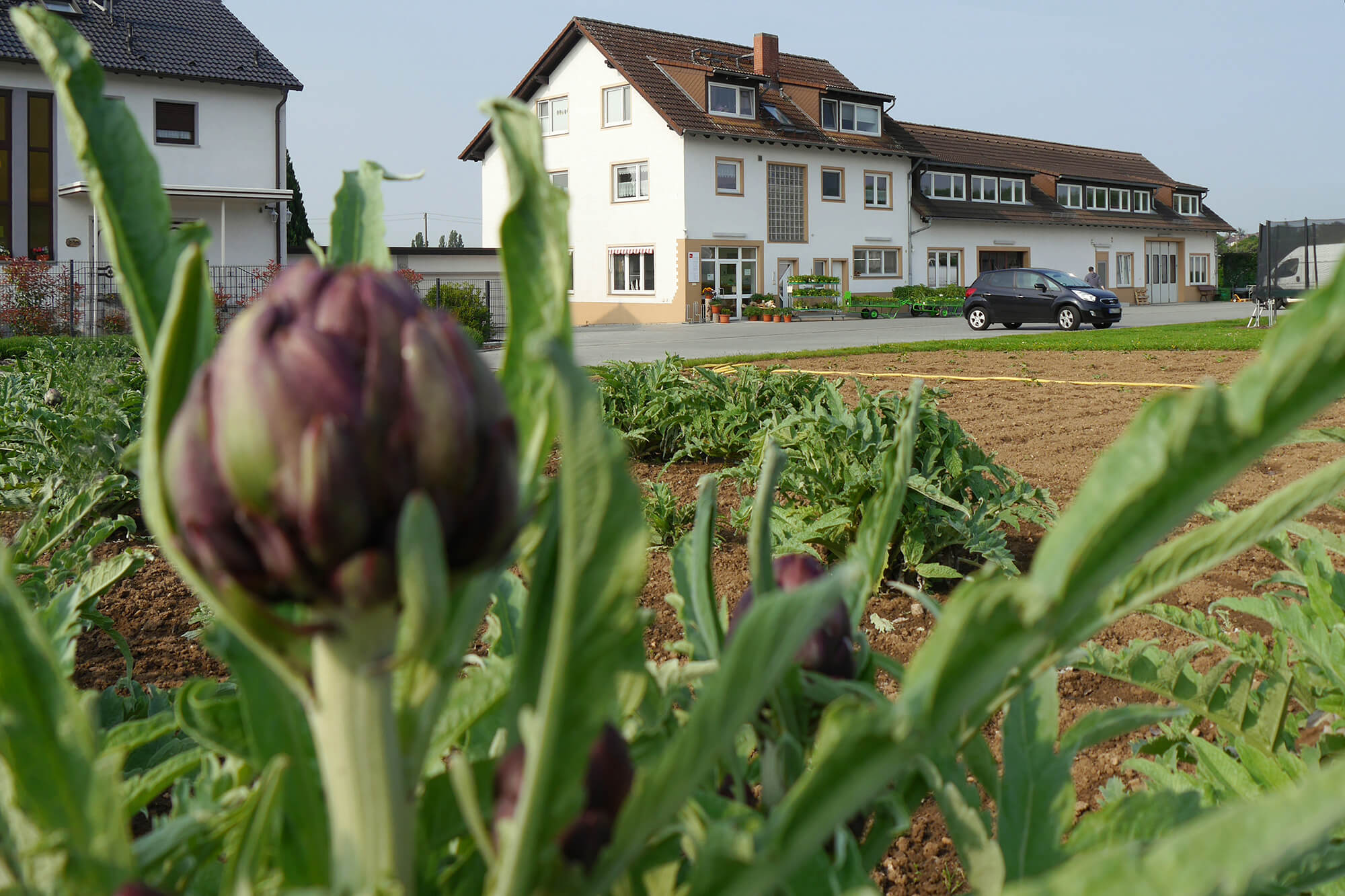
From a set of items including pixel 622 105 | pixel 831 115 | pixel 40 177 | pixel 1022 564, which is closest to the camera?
pixel 1022 564

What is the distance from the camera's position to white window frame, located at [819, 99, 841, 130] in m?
32.4

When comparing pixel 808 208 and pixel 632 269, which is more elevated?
pixel 808 208

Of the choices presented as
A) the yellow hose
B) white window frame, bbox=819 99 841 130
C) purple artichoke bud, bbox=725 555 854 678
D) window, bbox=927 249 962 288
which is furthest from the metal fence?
purple artichoke bud, bbox=725 555 854 678

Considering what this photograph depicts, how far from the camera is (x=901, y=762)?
426 mm

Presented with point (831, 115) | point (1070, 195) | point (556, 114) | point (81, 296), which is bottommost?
point (81, 296)

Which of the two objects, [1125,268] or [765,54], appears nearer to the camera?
[765,54]

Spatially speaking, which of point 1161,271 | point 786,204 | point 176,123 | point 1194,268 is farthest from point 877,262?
point 176,123

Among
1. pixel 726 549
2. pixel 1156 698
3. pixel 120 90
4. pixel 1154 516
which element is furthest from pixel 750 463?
pixel 120 90

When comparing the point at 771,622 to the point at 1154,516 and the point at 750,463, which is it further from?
the point at 750,463

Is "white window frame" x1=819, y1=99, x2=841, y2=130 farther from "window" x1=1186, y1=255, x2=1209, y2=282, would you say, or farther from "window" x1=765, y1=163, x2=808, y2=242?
"window" x1=1186, y1=255, x2=1209, y2=282

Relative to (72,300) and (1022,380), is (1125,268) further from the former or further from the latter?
(72,300)

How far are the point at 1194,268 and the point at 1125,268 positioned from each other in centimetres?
524

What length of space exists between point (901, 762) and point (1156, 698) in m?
1.71

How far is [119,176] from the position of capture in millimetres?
580
